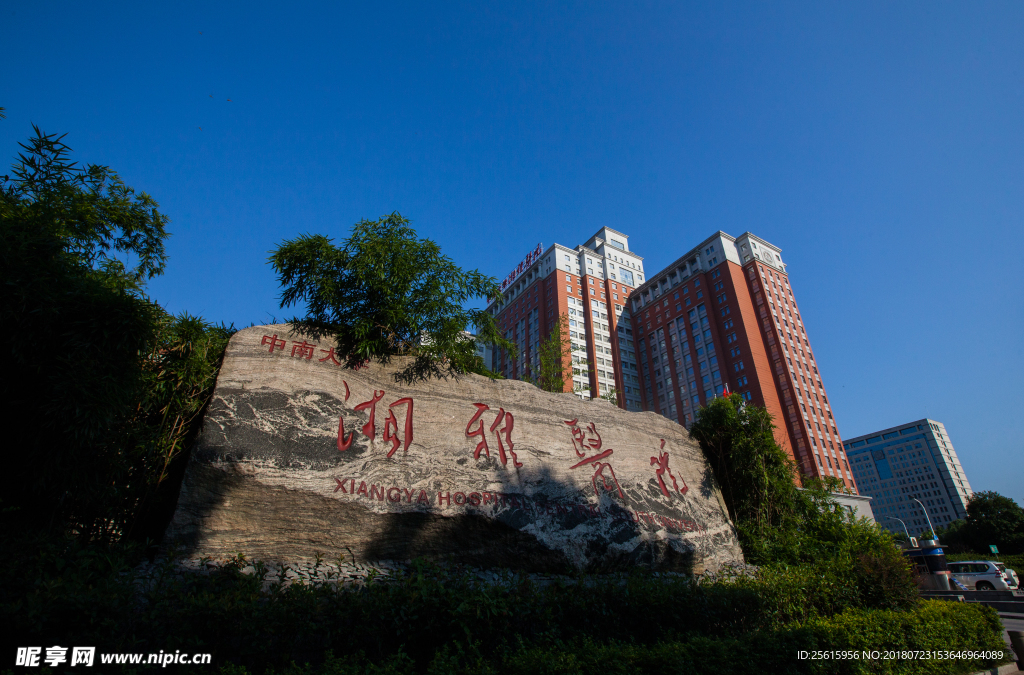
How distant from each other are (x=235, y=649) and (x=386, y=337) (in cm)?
315

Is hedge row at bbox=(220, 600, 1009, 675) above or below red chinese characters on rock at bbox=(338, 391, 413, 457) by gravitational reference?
below

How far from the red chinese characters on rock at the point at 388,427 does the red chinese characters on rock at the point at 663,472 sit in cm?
353

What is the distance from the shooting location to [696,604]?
4.43 m

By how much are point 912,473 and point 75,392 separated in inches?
3348

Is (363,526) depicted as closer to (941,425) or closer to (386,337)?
(386,337)

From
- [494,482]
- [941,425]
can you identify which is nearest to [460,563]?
[494,482]

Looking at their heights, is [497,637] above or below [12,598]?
below

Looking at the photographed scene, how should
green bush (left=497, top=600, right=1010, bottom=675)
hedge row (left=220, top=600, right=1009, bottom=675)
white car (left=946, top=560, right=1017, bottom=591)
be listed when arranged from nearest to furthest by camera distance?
1. hedge row (left=220, top=600, right=1009, bottom=675)
2. green bush (left=497, top=600, right=1010, bottom=675)
3. white car (left=946, top=560, right=1017, bottom=591)

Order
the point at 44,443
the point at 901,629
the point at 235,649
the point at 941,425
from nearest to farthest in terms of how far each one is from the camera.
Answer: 1. the point at 235,649
2. the point at 44,443
3. the point at 901,629
4. the point at 941,425

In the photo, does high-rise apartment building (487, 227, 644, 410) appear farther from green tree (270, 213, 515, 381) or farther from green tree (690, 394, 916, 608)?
green tree (270, 213, 515, 381)

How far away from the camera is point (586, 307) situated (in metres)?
39.9

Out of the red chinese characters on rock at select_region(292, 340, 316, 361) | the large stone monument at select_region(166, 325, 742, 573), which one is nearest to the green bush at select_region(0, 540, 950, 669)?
the large stone monument at select_region(166, 325, 742, 573)

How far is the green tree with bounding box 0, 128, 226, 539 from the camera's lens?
10.9 ft

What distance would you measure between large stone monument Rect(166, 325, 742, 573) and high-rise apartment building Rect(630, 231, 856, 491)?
26915mm
